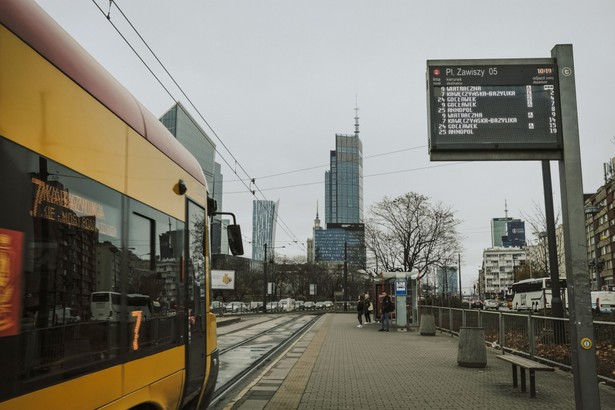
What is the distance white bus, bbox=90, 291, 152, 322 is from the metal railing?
7327 mm

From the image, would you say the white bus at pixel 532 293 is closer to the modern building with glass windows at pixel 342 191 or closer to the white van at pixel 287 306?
the white van at pixel 287 306

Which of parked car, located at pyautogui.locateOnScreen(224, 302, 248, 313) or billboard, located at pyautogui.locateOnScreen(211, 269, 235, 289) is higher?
billboard, located at pyautogui.locateOnScreen(211, 269, 235, 289)

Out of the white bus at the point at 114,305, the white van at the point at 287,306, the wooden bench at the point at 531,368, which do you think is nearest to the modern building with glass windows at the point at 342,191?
the white van at the point at 287,306

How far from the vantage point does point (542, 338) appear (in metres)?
10.9

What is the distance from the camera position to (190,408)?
5250 mm

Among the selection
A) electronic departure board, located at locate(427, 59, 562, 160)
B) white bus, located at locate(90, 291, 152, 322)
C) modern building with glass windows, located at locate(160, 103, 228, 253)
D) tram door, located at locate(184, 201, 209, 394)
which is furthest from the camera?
modern building with glass windows, located at locate(160, 103, 228, 253)

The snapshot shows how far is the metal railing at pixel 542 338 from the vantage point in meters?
9.07

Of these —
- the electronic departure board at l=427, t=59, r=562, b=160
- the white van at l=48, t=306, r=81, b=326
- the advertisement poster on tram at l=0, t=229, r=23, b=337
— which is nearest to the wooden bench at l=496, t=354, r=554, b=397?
the electronic departure board at l=427, t=59, r=562, b=160

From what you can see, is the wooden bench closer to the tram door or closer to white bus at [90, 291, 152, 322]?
the tram door

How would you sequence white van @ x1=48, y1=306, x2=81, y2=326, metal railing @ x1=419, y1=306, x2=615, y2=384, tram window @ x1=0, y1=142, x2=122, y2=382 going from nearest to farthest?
tram window @ x1=0, y1=142, x2=122, y2=382 → white van @ x1=48, y1=306, x2=81, y2=326 → metal railing @ x1=419, y1=306, x2=615, y2=384

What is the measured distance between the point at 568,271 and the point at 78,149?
485 centimetres

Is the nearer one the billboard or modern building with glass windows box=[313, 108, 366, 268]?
the billboard

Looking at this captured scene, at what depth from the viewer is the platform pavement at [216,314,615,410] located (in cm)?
754

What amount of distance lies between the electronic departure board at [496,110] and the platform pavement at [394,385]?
11.2ft
